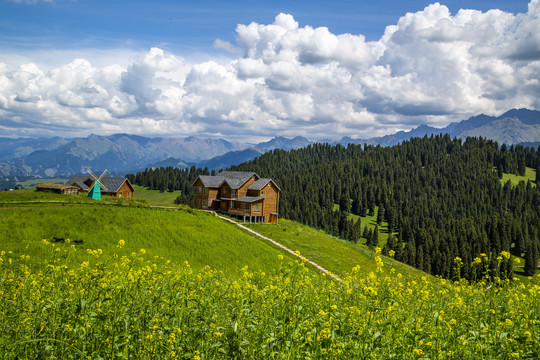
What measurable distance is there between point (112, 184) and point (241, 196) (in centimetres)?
3157

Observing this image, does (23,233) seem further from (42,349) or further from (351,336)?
(351,336)

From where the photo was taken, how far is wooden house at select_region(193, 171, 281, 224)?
73.1 m

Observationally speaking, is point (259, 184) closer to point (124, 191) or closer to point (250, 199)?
point (250, 199)

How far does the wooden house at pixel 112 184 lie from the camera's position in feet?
274

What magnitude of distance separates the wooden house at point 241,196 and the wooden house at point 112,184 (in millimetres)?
18562

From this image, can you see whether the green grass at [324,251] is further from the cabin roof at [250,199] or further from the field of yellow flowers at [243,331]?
the field of yellow flowers at [243,331]

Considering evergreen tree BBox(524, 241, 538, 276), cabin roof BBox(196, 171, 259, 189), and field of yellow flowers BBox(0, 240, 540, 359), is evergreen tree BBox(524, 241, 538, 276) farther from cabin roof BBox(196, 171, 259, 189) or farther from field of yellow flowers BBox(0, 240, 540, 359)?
field of yellow flowers BBox(0, 240, 540, 359)

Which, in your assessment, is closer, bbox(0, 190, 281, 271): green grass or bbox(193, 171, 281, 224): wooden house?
bbox(0, 190, 281, 271): green grass

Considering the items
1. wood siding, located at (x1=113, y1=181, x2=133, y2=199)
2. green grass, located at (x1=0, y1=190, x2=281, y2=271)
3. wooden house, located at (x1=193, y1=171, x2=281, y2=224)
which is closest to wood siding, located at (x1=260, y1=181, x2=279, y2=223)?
wooden house, located at (x1=193, y1=171, x2=281, y2=224)

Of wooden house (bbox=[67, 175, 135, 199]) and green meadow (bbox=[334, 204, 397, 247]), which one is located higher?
wooden house (bbox=[67, 175, 135, 199])

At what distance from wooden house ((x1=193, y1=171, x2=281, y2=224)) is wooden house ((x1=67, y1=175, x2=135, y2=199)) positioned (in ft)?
60.9

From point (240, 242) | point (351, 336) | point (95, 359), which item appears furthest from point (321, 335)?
point (240, 242)

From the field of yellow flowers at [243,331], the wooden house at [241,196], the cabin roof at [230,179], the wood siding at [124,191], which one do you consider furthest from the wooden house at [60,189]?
the field of yellow flowers at [243,331]

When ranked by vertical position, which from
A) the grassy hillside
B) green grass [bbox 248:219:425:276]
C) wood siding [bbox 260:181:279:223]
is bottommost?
green grass [bbox 248:219:425:276]
